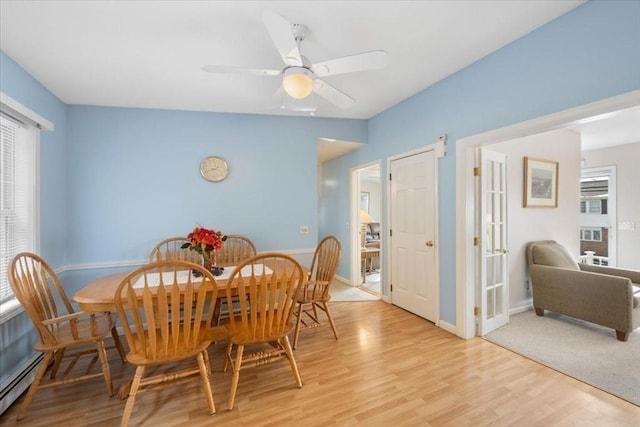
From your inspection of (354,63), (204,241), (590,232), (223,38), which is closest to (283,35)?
(354,63)

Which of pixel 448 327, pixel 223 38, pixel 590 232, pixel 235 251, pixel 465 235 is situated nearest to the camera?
pixel 223 38

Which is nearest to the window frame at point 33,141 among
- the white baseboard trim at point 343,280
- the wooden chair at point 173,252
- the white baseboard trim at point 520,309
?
the wooden chair at point 173,252

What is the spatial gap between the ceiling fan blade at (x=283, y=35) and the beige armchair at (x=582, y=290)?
11.5 ft

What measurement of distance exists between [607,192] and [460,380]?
532 centimetres

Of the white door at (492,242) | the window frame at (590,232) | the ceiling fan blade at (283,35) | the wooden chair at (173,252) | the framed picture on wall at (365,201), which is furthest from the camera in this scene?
the framed picture on wall at (365,201)

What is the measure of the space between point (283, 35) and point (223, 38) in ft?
2.61

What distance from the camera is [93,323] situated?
2.00 metres

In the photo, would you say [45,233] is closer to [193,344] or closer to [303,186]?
[193,344]

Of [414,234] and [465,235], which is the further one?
[414,234]

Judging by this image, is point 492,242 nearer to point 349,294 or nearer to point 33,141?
point 349,294

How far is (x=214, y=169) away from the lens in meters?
3.43

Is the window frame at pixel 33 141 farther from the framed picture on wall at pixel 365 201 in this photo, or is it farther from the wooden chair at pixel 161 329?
the framed picture on wall at pixel 365 201

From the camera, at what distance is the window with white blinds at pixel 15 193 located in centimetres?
213

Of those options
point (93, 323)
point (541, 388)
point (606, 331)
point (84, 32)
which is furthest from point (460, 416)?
point (84, 32)
